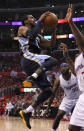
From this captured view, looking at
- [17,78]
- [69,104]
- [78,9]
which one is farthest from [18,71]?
[69,104]

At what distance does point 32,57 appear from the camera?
5.41 meters

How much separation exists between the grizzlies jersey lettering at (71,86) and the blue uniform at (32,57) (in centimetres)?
213

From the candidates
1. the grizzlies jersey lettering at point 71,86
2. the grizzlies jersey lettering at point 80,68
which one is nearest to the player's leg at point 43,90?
the grizzlies jersey lettering at point 80,68

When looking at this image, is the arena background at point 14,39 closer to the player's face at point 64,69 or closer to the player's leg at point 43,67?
the player's face at point 64,69

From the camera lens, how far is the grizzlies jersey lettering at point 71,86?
7566 mm

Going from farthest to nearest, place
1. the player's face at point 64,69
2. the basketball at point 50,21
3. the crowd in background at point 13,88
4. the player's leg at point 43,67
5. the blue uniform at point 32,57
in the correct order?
the crowd in background at point 13,88, the player's face at point 64,69, the blue uniform at point 32,57, the basketball at point 50,21, the player's leg at point 43,67

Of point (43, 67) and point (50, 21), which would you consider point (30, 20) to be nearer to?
point (50, 21)

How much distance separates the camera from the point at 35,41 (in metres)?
5.52

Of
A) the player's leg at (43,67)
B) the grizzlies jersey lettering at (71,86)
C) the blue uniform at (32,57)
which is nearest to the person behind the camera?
the player's leg at (43,67)

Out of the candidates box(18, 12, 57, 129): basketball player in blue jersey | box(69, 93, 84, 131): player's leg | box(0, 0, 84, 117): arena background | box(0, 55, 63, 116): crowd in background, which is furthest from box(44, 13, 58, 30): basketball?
box(0, 0, 84, 117): arena background

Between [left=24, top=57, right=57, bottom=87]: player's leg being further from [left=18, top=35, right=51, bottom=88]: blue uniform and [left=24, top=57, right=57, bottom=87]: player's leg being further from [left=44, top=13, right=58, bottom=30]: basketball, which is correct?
[left=44, top=13, right=58, bottom=30]: basketball

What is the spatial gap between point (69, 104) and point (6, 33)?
34046 mm

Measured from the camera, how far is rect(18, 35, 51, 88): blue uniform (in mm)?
5395

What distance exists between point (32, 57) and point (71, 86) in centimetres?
253
